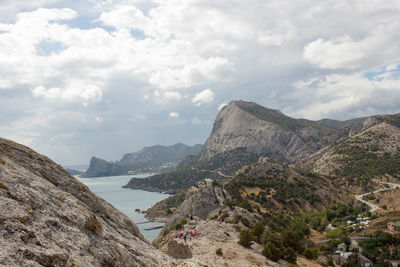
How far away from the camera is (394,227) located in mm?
70250

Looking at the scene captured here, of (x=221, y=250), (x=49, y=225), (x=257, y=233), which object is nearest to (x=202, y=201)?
(x=257, y=233)

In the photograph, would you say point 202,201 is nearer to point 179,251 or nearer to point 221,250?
point 221,250

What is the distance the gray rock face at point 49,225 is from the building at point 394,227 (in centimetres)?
8092

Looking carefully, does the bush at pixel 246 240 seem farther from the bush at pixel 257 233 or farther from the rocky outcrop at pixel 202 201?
the rocky outcrop at pixel 202 201

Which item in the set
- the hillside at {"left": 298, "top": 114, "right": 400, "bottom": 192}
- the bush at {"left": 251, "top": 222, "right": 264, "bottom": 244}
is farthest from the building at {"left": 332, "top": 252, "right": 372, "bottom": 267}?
the hillside at {"left": 298, "top": 114, "right": 400, "bottom": 192}

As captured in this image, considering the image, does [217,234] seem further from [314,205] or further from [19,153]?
[314,205]

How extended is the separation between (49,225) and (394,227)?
89637 millimetres

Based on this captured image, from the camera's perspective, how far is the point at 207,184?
244ft

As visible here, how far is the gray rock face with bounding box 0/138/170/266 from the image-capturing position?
24.2ft

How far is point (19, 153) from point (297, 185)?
115305 mm

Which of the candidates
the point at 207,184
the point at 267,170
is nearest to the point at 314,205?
the point at 267,170

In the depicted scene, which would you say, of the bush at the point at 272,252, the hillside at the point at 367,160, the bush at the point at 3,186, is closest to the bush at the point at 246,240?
the bush at the point at 272,252

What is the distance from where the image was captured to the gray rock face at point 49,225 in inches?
290

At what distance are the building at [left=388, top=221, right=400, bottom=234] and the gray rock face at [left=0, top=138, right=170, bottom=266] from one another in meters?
80.9
